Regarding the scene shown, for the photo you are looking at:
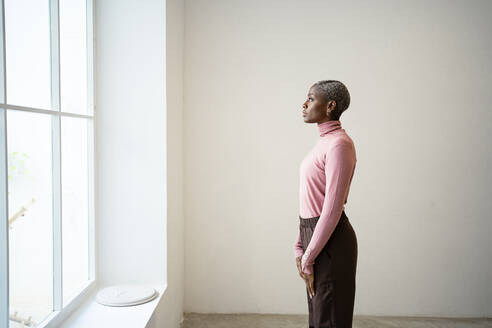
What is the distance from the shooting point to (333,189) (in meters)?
1.59

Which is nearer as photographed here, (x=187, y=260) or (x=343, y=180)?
(x=343, y=180)

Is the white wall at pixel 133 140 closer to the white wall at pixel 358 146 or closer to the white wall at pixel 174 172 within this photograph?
the white wall at pixel 174 172

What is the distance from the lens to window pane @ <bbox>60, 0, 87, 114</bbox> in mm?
1837

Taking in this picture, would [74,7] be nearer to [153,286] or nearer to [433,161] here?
[153,286]

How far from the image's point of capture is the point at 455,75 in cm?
293

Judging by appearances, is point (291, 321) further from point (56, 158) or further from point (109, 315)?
point (56, 158)

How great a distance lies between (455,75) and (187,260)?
7.98 feet

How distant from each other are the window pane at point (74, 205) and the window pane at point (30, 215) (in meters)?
0.17

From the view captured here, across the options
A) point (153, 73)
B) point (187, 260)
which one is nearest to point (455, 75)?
point (153, 73)

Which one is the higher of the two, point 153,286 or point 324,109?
point 324,109

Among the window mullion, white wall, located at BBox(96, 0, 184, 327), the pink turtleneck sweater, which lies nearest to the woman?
the pink turtleneck sweater

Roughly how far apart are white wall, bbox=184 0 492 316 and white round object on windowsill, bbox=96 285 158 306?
88cm

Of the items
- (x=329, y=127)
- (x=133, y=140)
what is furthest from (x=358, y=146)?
(x=133, y=140)

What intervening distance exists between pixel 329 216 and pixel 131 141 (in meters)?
1.19
